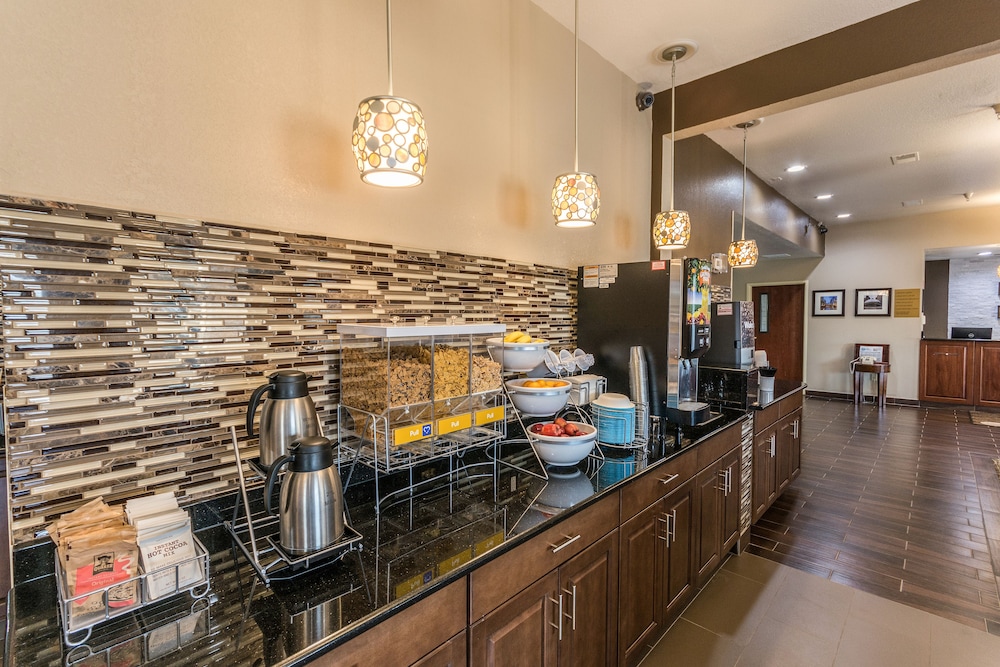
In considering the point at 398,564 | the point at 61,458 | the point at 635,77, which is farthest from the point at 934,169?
the point at 61,458

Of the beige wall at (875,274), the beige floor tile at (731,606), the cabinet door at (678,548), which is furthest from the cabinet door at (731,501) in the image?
the beige wall at (875,274)

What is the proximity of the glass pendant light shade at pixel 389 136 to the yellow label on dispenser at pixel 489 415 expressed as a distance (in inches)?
30.9

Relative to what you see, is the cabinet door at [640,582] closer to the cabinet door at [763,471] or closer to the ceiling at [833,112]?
the cabinet door at [763,471]

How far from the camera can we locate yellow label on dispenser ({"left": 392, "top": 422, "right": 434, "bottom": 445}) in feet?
4.14

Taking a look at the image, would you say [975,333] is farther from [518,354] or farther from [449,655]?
[449,655]

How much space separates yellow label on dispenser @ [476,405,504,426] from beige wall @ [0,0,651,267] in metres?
0.72

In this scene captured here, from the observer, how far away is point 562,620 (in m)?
1.33

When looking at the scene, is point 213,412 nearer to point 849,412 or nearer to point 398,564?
point 398,564

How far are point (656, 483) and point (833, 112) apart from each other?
3.64 m

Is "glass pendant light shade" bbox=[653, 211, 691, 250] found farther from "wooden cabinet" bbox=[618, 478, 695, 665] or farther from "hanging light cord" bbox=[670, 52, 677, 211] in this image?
"wooden cabinet" bbox=[618, 478, 695, 665]

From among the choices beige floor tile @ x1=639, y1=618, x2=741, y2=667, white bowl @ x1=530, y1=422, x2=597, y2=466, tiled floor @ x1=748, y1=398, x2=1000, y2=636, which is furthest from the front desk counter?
tiled floor @ x1=748, y1=398, x2=1000, y2=636

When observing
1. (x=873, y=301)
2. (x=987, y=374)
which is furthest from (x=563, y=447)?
(x=987, y=374)

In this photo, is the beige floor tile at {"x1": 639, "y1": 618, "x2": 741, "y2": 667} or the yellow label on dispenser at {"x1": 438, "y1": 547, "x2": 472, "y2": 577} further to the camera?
the beige floor tile at {"x1": 639, "y1": 618, "x2": 741, "y2": 667}

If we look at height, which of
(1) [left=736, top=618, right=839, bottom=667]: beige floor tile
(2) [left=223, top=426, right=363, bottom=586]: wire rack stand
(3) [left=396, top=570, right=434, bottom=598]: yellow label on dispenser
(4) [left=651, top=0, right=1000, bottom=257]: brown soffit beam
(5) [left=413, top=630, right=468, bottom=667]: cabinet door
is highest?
(4) [left=651, top=0, right=1000, bottom=257]: brown soffit beam
